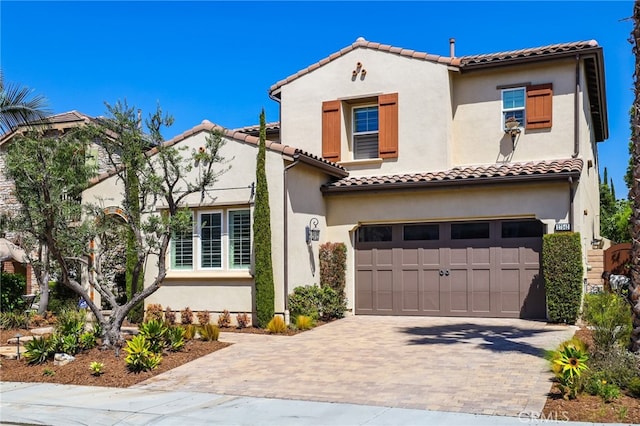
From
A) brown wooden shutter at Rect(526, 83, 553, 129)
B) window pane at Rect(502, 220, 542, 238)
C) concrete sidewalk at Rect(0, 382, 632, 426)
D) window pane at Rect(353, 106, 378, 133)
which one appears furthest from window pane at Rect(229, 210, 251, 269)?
brown wooden shutter at Rect(526, 83, 553, 129)

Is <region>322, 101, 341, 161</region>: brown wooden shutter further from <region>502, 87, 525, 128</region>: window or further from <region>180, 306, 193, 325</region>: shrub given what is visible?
<region>180, 306, 193, 325</region>: shrub

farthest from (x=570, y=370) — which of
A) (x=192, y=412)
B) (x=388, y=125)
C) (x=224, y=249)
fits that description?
(x=388, y=125)

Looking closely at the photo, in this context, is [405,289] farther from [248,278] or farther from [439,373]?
[439,373]

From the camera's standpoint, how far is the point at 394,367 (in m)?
10.0

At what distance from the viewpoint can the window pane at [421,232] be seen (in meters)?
16.2

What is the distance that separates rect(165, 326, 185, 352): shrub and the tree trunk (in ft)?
25.5

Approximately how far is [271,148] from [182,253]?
12.6 ft

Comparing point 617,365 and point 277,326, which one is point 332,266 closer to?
point 277,326

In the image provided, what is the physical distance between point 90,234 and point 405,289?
8293 millimetres

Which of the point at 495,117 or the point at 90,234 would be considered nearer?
the point at 90,234

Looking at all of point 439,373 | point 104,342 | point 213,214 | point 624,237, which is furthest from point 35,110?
point 624,237

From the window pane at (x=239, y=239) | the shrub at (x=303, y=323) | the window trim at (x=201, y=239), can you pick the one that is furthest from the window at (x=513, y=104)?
the window trim at (x=201, y=239)

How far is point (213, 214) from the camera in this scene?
52.2ft

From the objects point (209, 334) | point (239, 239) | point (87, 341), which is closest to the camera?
point (87, 341)
